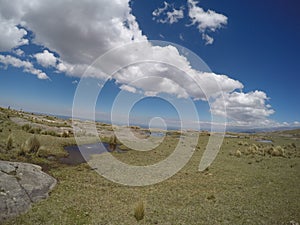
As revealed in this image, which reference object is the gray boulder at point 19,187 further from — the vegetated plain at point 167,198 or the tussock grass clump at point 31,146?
the tussock grass clump at point 31,146

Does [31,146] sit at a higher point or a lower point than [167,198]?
higher

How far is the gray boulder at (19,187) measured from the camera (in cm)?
898

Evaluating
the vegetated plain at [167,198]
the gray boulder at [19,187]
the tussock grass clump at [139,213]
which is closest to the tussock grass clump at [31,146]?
the vegetated plain at [167,198]

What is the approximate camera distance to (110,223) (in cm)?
920

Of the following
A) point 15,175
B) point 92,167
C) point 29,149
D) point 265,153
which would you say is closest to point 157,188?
point 92,167

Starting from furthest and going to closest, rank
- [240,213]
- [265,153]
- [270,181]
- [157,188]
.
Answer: [265,153], [270,181], [157,188], [240,213]

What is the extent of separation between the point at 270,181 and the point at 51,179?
1736 cm

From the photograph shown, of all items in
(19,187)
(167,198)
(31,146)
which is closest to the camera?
(19,187)

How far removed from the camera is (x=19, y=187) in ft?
34.3

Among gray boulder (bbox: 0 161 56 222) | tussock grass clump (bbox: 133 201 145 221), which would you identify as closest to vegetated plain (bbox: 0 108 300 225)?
tussock grass clump (bbox: 133 201 145 221)

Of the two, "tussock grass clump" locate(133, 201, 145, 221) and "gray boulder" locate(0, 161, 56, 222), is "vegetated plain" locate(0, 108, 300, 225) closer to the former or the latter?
"tussock grass clump" locate(133, 201, 145, 221)

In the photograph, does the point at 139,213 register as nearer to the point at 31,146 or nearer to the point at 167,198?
the point at 167,198

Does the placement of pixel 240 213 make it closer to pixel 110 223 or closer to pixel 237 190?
pixel 237 190

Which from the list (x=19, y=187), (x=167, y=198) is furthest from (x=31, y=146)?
(x=167, y=198)
